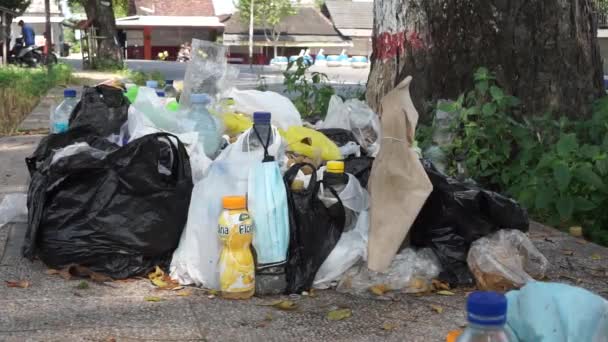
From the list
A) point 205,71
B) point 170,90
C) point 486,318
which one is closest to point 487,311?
point 486,318

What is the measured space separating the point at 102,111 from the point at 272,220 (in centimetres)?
176

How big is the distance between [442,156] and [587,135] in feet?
3.11

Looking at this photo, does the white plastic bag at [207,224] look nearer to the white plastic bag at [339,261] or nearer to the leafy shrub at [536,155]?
the white plastic bag at [339,261]

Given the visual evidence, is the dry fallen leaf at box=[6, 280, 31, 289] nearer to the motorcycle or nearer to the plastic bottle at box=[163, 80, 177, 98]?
the plastic bottle at box=[163, 80, 177, 98]

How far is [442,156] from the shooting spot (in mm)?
5168

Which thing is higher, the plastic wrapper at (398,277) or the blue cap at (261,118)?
the blue cap at (261,118)

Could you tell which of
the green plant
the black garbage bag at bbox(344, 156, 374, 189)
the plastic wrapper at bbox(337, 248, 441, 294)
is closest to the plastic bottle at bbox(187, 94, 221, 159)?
the black garbage bag at bbox(344, 156, 374, 189)

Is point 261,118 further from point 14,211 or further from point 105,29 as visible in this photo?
point 105,29

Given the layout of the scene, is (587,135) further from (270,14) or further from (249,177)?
(270,14)

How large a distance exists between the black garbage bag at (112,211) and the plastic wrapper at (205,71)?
180cm

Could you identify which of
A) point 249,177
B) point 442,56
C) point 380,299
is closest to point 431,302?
point 380,299

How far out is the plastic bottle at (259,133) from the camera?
3.67m

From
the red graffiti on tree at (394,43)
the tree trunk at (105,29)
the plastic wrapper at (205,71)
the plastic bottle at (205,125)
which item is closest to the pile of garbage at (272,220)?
the plastic bottle at (205,125)

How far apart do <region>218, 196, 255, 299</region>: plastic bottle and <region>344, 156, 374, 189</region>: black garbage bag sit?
0.76m
